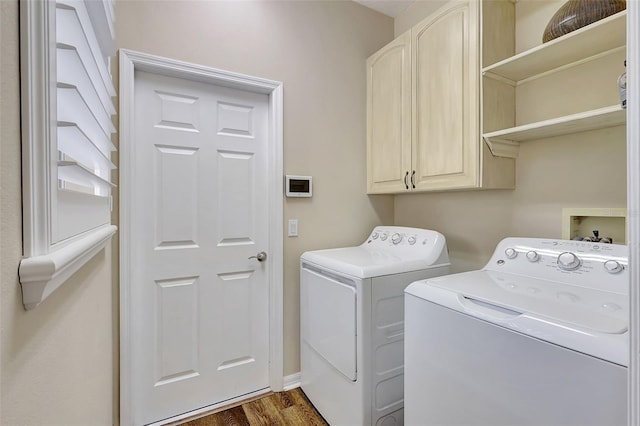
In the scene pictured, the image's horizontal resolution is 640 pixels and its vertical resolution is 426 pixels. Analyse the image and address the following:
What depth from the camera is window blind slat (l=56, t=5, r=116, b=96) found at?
619mm

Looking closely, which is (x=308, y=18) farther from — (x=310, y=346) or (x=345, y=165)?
(x=310, y=346)

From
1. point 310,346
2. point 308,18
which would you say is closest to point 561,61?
point 308,18

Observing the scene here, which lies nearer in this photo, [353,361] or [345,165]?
[353,361]

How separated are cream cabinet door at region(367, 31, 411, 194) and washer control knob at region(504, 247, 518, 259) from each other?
72 cm

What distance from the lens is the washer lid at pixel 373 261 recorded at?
1521 millimetres

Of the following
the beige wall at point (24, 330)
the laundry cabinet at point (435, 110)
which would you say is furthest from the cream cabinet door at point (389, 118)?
the beige wall at point (24, 330)

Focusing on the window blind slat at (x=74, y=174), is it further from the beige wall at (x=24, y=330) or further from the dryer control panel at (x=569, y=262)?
the dryer control panel at (x=569, y=262)

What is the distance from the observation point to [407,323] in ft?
4.11

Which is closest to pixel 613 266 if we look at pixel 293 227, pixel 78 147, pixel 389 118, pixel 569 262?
pixel 569 262

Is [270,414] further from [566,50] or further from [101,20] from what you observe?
[566,50]

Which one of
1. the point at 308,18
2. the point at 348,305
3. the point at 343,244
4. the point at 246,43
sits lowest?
the point at 348,305

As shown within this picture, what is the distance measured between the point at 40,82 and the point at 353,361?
1.54 m

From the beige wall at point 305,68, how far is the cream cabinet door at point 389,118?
0.31 ft

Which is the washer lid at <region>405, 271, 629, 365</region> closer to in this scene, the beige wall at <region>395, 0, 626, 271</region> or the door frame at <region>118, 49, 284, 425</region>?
the beige wall at <region>395, 0, 626, 271</region>
